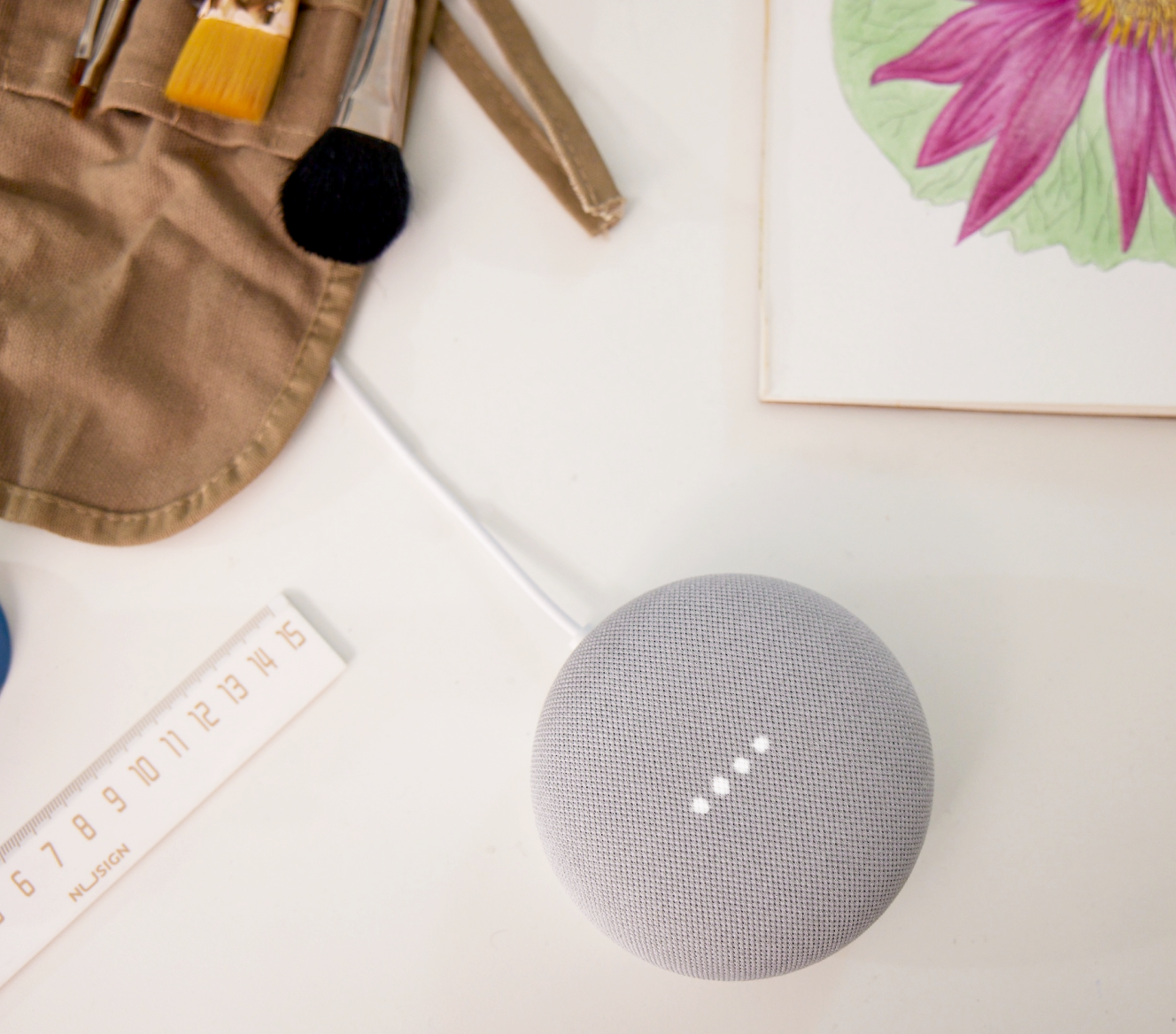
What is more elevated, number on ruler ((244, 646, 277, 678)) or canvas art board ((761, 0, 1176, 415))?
number on ruler ((244, 646, 277, 678))

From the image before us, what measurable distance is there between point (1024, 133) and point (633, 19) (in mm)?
271

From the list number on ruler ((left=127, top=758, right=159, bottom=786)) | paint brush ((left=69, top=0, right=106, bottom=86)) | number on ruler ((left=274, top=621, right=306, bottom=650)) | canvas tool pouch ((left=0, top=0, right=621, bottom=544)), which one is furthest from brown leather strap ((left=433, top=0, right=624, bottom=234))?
number on ruler ((left=127, top=758, right=159, bottom=786))

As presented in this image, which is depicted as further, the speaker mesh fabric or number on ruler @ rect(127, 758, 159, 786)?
number on ruler @ rect(127, 758, 159, 786)

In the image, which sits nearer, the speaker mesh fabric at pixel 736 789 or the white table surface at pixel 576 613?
the speaker mesh fabric at pixel 736 789

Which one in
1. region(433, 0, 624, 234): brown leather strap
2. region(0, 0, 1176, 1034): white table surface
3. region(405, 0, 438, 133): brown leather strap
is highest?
region(405, 0, 438, 133): brown leather strap

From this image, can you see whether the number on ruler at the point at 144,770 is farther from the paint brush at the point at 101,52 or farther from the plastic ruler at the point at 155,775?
the paint brush at the point at 101,52

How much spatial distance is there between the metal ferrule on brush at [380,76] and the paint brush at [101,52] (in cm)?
14

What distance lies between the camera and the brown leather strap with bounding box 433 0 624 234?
1.70 ft

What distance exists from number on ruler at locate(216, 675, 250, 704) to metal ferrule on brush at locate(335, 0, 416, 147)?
35 cm

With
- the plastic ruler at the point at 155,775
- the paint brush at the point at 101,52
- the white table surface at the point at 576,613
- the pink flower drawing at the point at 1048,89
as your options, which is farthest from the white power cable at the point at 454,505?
the pink flower drawing at the point at 1048,89

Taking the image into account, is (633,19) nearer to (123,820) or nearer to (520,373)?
(520,373)

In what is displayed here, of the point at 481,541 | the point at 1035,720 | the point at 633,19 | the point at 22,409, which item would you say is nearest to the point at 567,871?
the point at 481,541

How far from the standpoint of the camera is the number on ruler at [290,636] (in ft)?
1.61

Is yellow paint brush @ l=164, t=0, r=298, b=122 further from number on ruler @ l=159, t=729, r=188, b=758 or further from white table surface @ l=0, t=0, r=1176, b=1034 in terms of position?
number on ruler @ l=159, t=729, r=188, b=758
